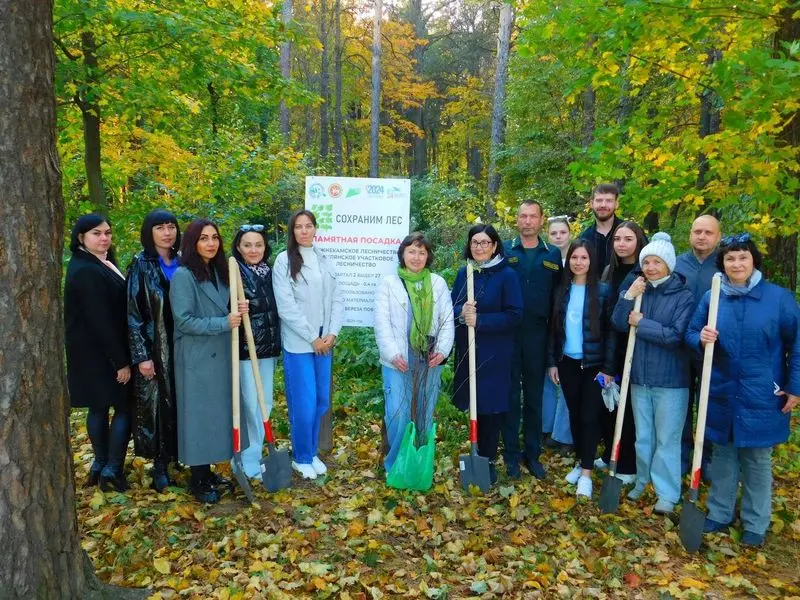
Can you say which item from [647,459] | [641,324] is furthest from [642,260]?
[647,459]

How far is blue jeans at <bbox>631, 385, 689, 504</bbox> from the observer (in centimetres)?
414

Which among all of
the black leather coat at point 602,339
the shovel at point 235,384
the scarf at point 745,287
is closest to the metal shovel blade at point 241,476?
the shovel at point 235,384

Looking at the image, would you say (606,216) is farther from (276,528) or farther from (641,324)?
(276,528)

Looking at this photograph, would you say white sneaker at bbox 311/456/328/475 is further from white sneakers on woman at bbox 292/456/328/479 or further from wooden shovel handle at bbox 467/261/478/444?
wooden shovel handle at bbox 467/261/478/444

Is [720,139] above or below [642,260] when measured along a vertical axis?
above

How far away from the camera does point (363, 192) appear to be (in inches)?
192

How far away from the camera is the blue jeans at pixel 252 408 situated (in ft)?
14.4

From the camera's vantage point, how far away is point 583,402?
450 cm

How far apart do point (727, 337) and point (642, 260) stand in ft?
2.50

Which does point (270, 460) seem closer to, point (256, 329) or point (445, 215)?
point (256, 329)

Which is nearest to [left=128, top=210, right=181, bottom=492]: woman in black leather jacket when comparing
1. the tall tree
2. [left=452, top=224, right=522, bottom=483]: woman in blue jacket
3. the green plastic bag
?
the tall tree

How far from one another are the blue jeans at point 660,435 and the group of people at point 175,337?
257cm

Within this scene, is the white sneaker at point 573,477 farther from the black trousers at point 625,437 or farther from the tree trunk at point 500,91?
the tree trunk at point 500,91

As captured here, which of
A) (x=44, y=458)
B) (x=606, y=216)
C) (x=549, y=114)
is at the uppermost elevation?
(x=549, y=114)
